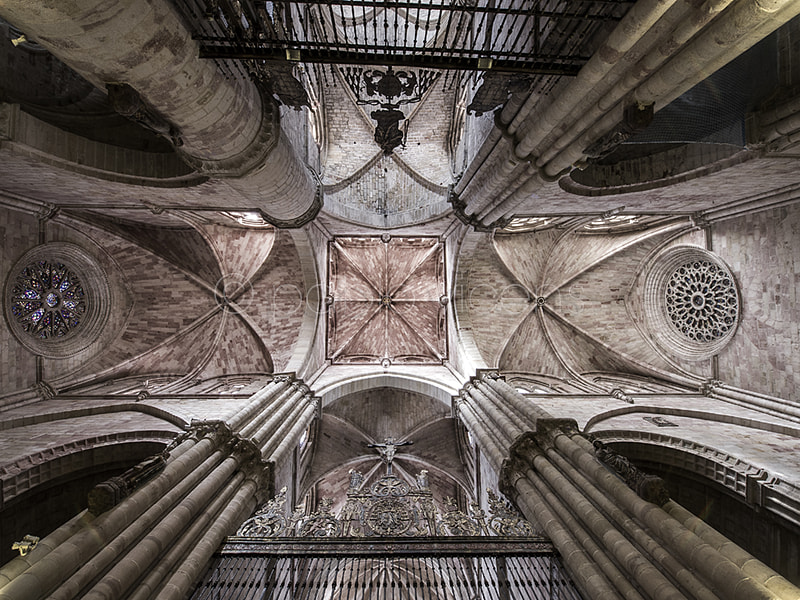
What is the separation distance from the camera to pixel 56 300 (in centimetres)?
971

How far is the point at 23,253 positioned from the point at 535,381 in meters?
13.1

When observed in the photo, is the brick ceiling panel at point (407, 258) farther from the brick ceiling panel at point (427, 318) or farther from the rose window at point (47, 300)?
the rose window at point (47, 300)

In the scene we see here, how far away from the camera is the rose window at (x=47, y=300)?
8.83 meters

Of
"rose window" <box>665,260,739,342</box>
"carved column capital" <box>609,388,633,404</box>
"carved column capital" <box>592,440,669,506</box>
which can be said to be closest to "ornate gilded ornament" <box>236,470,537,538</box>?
"carved column capital" <box>592,440,669,506</box>

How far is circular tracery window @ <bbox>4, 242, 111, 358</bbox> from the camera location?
876 centimetres

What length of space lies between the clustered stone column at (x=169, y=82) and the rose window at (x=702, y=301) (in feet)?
34.1

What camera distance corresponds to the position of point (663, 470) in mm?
7535

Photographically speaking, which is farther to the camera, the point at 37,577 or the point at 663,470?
the point at 663,470

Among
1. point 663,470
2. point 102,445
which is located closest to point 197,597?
point 102,445

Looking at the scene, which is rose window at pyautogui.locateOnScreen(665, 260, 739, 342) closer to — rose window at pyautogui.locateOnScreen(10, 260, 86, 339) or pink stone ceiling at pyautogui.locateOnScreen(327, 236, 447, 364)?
pink stone ceiling at pyautogui.locateOnScreen(327, 236, 447, 364)

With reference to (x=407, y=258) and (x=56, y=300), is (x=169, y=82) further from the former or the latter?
(x=407, y=258)

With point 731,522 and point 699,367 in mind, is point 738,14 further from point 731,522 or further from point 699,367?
point 699,367

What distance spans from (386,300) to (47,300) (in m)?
9.08

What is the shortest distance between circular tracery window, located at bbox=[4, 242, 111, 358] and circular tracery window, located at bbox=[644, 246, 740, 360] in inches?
622
